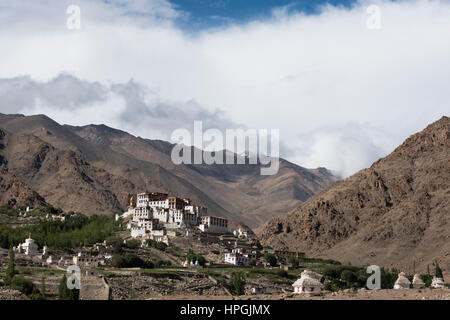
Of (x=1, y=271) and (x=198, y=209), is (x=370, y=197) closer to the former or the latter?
(x=198, y=209)

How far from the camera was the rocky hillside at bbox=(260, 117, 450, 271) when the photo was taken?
155375 mm

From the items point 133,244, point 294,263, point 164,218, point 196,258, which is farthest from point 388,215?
point 133,244

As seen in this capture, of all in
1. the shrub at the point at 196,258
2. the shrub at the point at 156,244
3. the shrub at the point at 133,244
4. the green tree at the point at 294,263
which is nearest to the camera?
the shrub at the point at 196,258

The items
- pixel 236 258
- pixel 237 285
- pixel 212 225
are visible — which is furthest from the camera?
pixel 212 225

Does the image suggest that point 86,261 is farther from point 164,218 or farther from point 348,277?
point 348,277

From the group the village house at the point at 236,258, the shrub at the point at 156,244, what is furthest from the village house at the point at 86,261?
the village house at the point at 236,258

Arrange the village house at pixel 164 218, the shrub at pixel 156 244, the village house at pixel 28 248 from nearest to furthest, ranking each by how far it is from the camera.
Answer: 1. the village house at pixel 28 248
2. the shrub at pixel 156 244
3. the village house at pixel 164 218

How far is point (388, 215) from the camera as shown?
170875 millimetres

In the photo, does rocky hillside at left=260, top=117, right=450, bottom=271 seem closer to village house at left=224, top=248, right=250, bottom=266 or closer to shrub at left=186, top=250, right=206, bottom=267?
village house at left=224, top=248, right=250, bottom=266

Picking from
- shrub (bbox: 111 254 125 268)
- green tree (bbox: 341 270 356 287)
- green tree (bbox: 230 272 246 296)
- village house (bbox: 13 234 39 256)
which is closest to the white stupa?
village house (bbox: 13 234 39 256)

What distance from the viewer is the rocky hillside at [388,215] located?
510 feet

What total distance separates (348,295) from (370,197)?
129933 millimetres

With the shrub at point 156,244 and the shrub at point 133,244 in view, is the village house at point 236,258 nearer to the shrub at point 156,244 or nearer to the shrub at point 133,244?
the shrub at point 156,244
